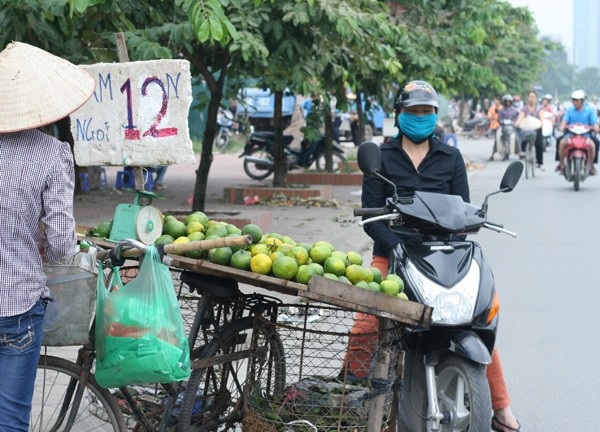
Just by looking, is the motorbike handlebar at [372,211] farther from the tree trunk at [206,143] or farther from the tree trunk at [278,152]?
the tree trunk at [278,152]

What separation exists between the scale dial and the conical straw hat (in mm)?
764

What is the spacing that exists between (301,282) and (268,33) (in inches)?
262

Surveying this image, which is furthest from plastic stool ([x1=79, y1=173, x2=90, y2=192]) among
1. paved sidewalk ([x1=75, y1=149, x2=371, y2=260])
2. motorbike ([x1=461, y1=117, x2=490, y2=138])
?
motorbike ([x1=461, y1=117, x2=490, y2=138])

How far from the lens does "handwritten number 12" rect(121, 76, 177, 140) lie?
4.71 meters

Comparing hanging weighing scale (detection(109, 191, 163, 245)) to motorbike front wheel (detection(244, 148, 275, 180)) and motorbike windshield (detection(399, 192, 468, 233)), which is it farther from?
motorbike front wheel (detection(244, 148, 275, 180))

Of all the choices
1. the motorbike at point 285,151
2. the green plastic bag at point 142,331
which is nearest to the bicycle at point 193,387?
the green plastic bag at point 142,331

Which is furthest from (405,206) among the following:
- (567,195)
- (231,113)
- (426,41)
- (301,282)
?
(231,113)

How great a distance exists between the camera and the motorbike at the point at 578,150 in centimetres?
1814

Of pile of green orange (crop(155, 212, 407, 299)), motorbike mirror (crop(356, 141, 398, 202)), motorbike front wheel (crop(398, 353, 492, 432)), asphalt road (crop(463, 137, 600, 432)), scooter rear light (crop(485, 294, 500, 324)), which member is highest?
motorbike mirror (crop(356, 141, 398, 202))

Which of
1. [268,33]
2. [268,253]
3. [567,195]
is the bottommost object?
[567,195]

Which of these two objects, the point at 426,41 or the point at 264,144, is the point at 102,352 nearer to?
the point at 426,41

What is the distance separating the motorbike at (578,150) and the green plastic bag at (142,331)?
15.5 m

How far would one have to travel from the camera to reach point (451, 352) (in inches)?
174

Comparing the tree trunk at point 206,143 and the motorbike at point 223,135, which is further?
the motorbike at point 223,135
